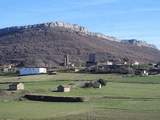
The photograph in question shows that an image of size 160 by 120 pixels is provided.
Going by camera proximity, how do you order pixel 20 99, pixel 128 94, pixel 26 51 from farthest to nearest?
pixel 26 51
pixel 128 94
pixel 20 99

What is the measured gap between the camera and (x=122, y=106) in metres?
37.0

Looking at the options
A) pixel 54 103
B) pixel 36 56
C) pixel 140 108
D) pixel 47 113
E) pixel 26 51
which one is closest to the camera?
pixel 47 113

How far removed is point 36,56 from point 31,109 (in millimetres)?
124835

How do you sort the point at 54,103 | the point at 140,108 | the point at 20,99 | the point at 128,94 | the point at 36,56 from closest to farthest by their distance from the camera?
1. the point at 140,108
2. the point at 54,103
3. the point at 20,99
4. the point at 128,94
5. the point at 36,56

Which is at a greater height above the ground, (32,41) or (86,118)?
(32,41)

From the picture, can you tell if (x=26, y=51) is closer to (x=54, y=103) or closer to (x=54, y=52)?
(x=54, y=52)

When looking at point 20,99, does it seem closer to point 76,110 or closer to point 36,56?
point 76,110

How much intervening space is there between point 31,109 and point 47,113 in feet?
9.42

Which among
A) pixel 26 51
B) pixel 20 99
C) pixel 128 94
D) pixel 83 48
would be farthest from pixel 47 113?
pixel 83 48

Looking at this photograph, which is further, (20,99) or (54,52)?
(54,52)

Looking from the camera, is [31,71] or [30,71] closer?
[31,71]

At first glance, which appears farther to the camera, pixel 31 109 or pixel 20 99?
pixel 20 99

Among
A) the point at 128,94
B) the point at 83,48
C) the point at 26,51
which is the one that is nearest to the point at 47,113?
the point at 128,94

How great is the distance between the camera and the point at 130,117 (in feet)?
99.5
